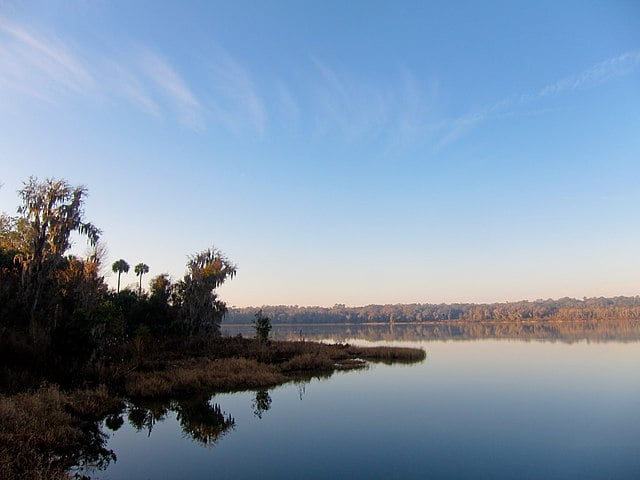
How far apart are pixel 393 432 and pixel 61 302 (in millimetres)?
22338

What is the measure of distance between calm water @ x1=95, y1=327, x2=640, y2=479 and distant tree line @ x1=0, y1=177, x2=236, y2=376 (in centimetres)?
493

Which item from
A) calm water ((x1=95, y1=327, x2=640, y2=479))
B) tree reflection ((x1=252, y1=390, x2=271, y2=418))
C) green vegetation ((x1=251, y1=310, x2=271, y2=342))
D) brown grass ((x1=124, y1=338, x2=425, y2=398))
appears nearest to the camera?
calm water ((x1=95, y1=327, x2=640, y2=479))

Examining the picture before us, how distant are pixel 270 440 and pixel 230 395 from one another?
8.29m

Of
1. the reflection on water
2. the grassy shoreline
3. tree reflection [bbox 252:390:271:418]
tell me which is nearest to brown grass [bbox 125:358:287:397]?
the grassy shoreline

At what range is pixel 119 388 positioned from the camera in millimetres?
20219

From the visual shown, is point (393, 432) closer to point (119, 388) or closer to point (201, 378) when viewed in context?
point (201, 378)

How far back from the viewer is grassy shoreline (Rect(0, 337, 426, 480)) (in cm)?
1089

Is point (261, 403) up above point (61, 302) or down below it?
below

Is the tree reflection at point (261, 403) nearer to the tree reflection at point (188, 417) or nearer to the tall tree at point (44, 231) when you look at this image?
the tree reflection at point (188, 417)

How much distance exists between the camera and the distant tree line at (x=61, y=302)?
20125 millimetres

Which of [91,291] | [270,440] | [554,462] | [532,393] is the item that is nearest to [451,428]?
[554,462]

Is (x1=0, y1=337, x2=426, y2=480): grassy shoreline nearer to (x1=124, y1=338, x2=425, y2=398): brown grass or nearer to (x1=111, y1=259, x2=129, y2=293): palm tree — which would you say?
(x1=124, y1=338, x2=425, y2=398): brown grass

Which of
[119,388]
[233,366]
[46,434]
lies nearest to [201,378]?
[233,366]

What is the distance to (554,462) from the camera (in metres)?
11.5
